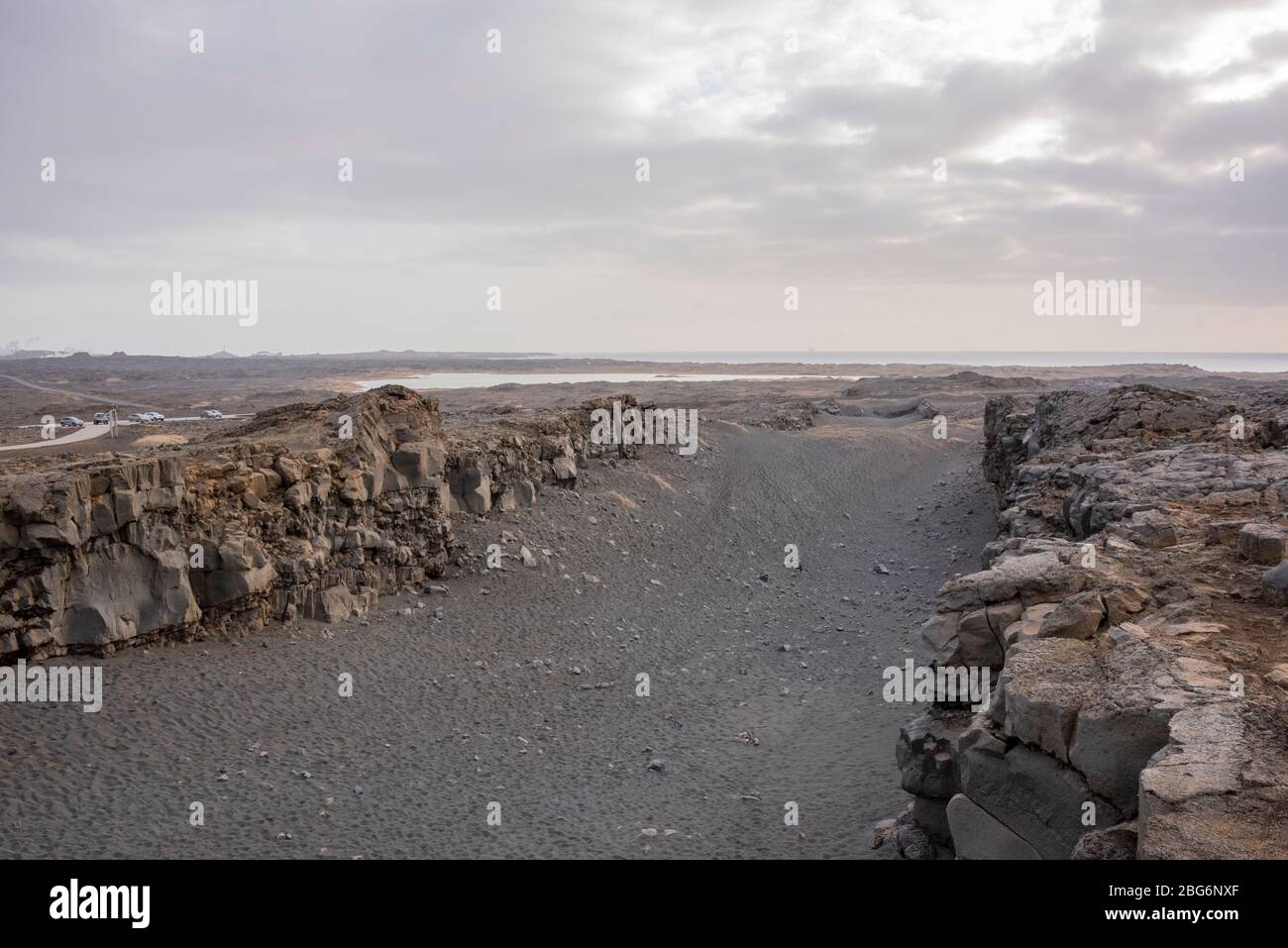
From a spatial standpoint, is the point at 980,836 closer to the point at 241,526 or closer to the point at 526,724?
the point at 526,724

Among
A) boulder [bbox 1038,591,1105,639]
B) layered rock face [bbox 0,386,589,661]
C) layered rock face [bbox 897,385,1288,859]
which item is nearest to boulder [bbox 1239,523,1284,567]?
layered rock face [bbox 897,385,1288,859]

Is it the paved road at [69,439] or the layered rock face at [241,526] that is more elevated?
the paved road at [69,439]

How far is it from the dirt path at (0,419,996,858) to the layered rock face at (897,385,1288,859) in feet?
9.48

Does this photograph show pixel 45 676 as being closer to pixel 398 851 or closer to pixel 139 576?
pixel 139 576

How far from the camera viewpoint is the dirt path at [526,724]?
1010 centimetres

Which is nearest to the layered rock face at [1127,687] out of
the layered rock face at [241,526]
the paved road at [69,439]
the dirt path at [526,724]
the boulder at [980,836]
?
the boulder at [980,836]

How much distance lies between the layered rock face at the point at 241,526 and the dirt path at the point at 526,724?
0.73 m

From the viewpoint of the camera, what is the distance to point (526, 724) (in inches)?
539

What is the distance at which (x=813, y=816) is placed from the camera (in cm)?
1045

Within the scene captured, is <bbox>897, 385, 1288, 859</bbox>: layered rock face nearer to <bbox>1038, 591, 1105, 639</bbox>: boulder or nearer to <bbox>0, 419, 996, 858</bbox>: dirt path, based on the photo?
<bbox>1038, 591, 1105, 639</bbox>: boulder

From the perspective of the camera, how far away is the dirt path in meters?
10.1

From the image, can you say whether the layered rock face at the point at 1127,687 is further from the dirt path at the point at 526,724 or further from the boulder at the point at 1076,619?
the dirt path at the point at 526,724
